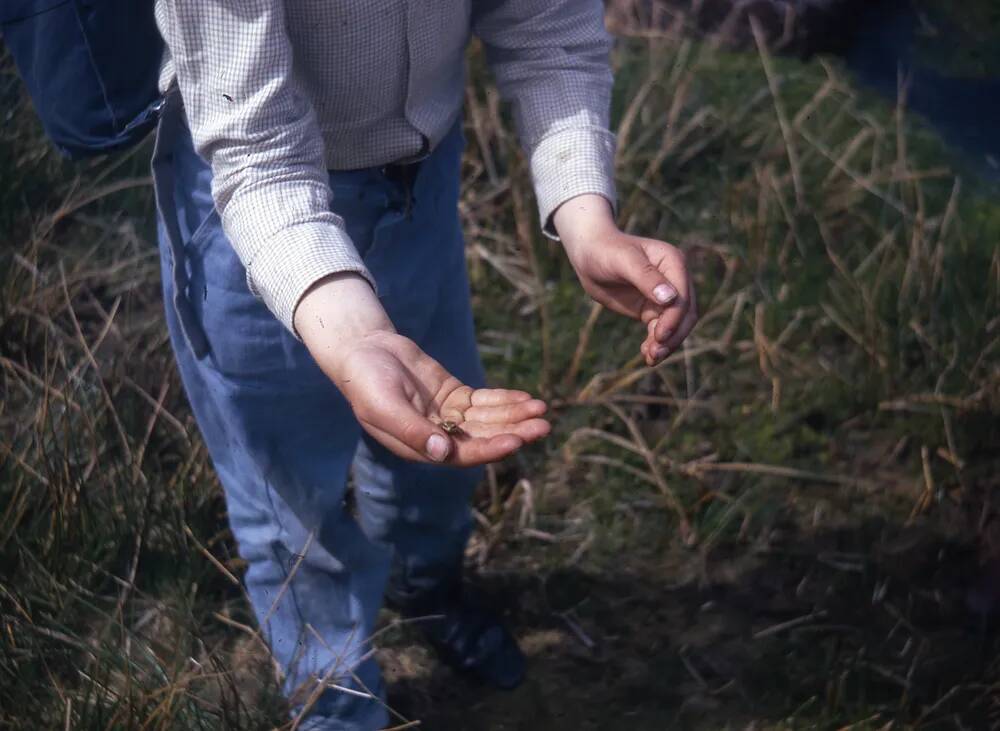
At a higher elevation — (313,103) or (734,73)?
(313,103)

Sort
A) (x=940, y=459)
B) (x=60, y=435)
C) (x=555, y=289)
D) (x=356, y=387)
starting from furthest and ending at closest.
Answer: (x=555, y=289) → (x=940, y=459) → (x=60, y=435) → (x=356, y=387)

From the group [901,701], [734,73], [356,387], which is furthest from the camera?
[734,73]

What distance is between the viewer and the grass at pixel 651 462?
1.96 m

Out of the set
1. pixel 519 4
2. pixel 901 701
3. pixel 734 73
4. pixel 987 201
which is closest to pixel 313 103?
pixel 519 4

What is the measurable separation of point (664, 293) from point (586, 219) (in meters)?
0.20

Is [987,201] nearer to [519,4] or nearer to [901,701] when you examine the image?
[901,701]

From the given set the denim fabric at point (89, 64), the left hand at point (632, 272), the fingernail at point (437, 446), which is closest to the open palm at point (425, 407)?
the fingernail at point (437, 446)

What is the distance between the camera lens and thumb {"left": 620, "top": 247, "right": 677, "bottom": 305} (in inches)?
53.1

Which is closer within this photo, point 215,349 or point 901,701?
point 215,349

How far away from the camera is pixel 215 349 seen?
4.86 ft

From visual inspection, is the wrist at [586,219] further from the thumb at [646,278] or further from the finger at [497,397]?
the finger at [497,397]

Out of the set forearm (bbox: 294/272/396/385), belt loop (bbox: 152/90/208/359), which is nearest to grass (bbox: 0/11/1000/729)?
belt loop (bbox: 152/90/208/359)

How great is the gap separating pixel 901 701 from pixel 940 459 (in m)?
0.65

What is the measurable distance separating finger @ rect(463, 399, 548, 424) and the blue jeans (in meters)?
0.34
